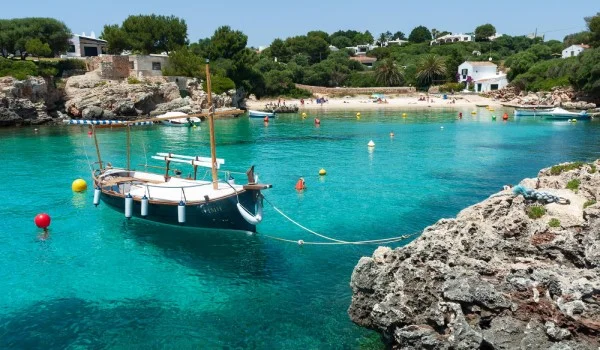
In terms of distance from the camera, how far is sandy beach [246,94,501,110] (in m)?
95.8

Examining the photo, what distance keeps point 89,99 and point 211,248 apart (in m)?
58.9

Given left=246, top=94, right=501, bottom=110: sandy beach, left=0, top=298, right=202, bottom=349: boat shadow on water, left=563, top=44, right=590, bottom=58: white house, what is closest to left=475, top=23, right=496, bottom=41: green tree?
left=563, top=44, right=590, bottom=58: white house

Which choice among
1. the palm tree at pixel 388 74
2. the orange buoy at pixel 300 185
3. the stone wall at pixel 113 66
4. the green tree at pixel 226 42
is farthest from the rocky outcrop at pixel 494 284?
the palm tree at pixel 388 74

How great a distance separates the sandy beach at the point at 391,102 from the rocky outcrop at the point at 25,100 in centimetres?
3580

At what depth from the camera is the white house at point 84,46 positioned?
94000mm

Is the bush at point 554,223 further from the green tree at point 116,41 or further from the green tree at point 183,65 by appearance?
the green tree at point 116,41

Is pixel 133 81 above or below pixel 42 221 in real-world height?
above

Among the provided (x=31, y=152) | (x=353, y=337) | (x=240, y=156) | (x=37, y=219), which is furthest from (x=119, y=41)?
(x=353, y=337)

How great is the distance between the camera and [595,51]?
76062mm

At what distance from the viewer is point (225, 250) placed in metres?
19.8

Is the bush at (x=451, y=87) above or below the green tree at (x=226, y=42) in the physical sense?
below

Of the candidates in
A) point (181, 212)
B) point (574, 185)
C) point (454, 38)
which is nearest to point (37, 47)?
point (181, 212)

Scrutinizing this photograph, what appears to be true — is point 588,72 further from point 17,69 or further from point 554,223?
point 17,69

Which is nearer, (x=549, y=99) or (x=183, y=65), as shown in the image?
(x=183, y=65)
